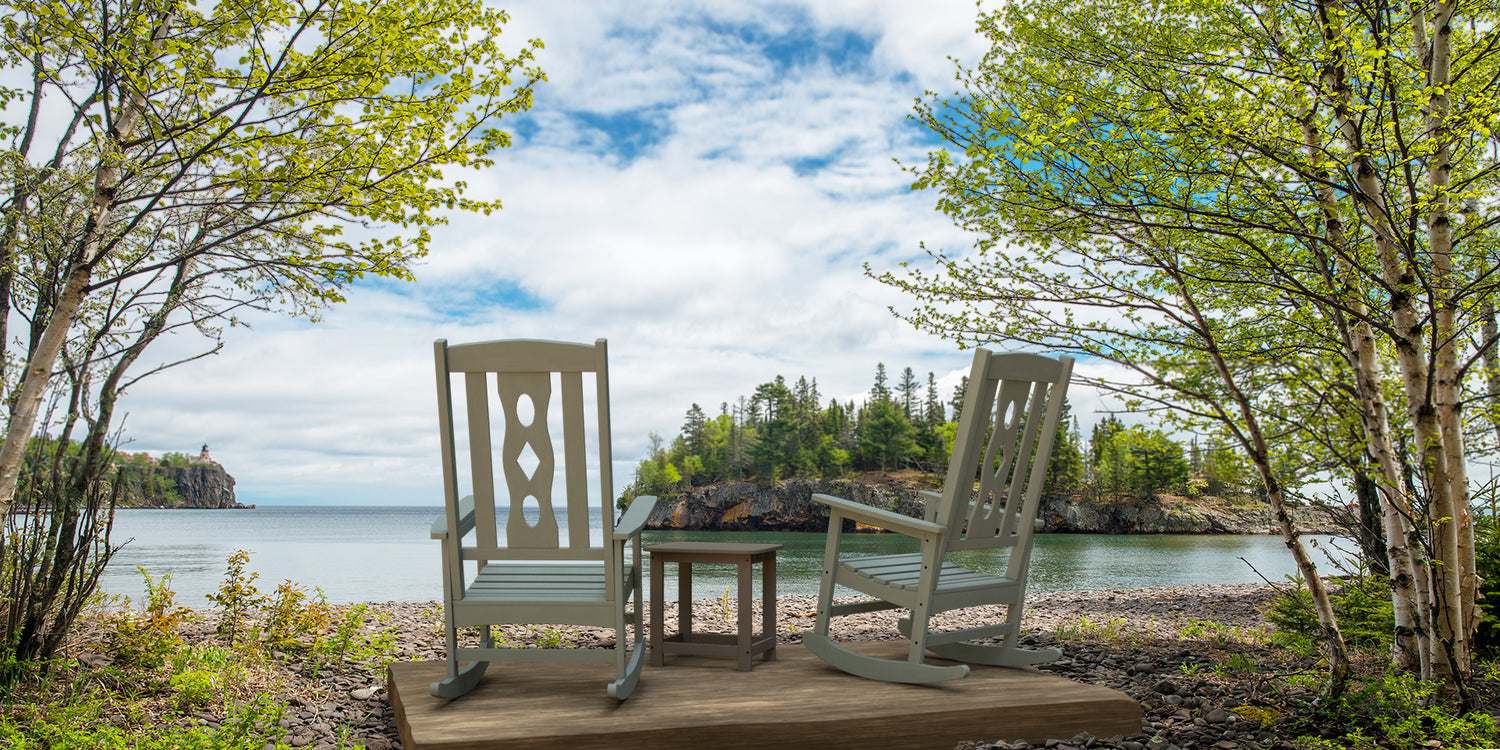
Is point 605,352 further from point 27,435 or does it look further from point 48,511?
point 27,435

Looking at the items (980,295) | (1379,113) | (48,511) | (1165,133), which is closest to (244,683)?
(48,511)

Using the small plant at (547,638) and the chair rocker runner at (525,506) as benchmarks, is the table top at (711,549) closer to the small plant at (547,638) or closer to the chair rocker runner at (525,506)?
the chair rocker runner at (525,506)

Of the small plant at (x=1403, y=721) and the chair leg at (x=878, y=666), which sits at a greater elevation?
the chair leg at (x=878, y=666)

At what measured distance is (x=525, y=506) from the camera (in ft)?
9.08

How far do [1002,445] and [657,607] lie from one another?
1579 mm

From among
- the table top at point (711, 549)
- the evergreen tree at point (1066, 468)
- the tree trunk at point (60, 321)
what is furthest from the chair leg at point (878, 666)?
the evergreen tree at point (1066, 468)

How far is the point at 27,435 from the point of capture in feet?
12.3

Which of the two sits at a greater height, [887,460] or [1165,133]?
[1165,133]

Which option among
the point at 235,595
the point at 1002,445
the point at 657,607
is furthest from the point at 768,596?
the point at 235,595

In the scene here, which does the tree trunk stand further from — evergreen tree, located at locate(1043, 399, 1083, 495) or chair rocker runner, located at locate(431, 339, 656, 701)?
evergreen tree, located at locate(1043, 399, 1083, 495)

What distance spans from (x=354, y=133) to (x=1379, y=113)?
15.6 ft

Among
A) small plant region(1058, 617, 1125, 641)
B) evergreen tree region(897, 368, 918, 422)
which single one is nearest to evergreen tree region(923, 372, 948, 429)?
evergreen tree region(897, 368, 918, 422)

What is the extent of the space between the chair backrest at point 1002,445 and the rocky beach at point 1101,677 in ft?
2.61

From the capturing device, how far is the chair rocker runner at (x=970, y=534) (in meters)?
3.04
